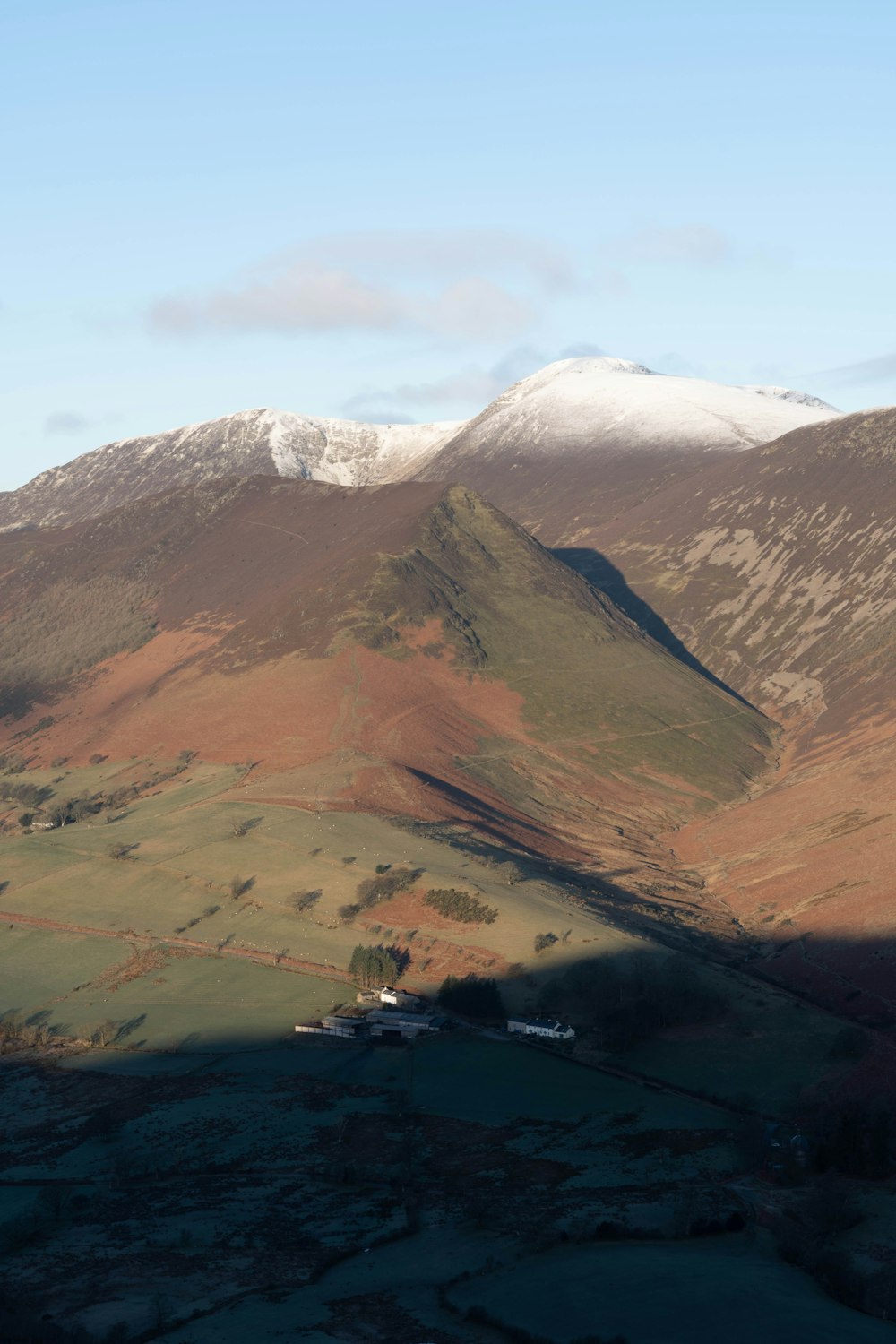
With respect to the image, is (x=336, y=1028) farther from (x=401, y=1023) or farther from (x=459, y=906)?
(x=459, y=906)

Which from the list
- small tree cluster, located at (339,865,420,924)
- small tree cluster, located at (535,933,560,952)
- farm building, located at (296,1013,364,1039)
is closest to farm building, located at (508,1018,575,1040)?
small tree cluster, located at (535,933,560,952)

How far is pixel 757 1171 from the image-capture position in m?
48.6

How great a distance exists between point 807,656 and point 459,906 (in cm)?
8107

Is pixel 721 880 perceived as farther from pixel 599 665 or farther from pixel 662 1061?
pixel 599 665

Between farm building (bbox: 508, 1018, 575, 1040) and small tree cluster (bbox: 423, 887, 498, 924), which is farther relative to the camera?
small tree cluster (bbox: 423, 887, 498, 924)

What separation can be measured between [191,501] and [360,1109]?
13430cm

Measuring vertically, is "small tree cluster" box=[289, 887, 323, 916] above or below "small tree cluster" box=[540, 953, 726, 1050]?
above

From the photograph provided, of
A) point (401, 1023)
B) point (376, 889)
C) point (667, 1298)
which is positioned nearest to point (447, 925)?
point (376, 889)

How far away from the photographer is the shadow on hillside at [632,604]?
15562 cm

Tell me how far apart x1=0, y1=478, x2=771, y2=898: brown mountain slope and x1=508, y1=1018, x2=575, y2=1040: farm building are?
101 ft

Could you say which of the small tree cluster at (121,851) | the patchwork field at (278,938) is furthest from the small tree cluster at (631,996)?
the small tree cluster at (121,851)

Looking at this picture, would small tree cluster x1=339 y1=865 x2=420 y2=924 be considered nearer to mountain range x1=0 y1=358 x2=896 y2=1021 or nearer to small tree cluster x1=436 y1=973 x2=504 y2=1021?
small tree cluster x1=436 y1=973 x2=504 y2=1021

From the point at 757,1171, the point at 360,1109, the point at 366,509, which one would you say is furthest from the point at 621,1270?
the point at 366,509

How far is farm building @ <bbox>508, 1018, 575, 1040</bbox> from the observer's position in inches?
2517
